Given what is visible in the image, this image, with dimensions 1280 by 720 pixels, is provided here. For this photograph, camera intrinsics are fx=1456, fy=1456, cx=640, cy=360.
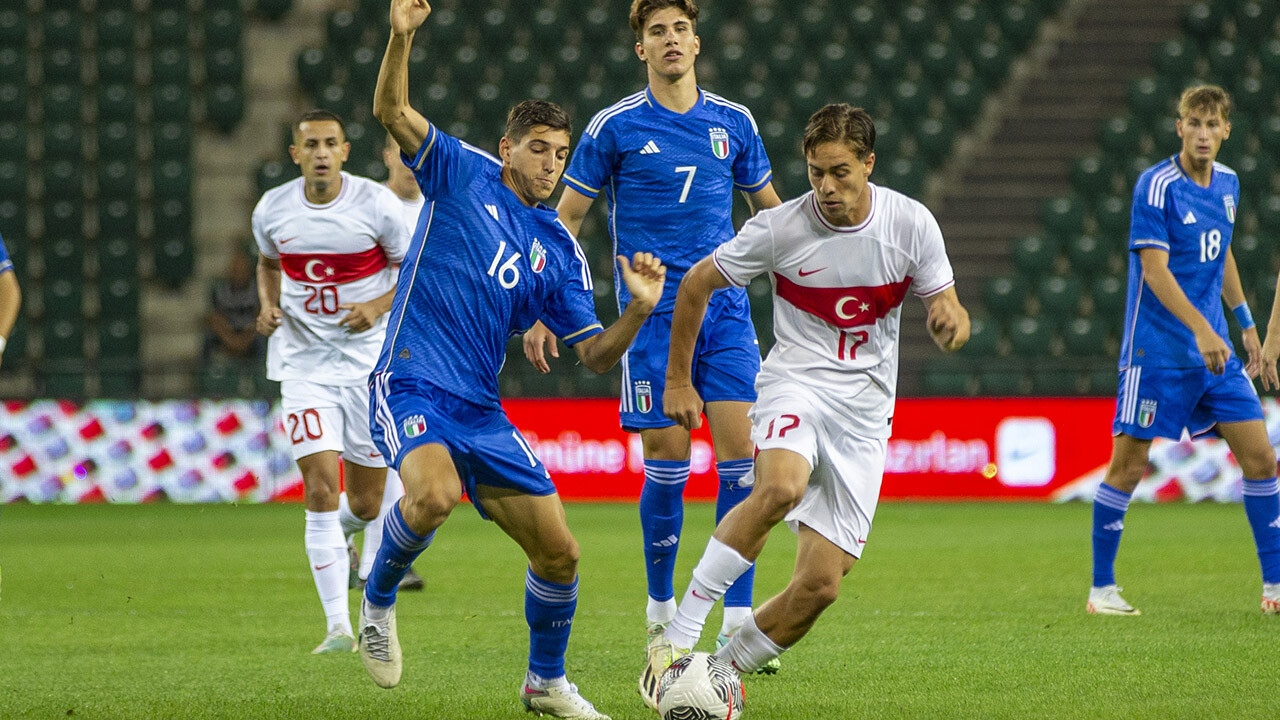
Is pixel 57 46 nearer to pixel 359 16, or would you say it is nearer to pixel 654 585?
pixel 359 16

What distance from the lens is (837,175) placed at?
4.56 metres

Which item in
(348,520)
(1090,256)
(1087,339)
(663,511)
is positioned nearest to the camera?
(663,511)

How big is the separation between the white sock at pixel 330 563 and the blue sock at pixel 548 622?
167cm

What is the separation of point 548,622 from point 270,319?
288 centimetres

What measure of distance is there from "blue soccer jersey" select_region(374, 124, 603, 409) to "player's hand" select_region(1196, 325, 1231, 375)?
3.15 meters

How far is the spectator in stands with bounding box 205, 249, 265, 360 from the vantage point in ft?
49.9

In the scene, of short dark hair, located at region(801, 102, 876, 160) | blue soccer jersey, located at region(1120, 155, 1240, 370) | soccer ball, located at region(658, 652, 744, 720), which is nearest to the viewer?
soccer ball, located at region(658, 652, 744, 720)

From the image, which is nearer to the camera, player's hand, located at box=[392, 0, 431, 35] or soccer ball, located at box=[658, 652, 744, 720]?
soccer ball, located at box=[658, 652, 744, 720]

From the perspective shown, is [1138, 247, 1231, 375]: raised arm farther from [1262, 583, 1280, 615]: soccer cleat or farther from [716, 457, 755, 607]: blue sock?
[716, 457, 755, 607]: blue sock

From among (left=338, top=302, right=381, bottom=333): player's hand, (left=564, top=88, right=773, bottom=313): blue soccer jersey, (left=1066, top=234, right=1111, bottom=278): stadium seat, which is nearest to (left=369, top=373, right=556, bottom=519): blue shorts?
(left=564, top=88, right=773, bottom=313): blue soccer jersey

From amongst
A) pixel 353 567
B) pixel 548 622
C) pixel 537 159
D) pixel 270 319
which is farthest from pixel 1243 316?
pixel 353 567

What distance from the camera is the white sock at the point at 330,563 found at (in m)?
6.21

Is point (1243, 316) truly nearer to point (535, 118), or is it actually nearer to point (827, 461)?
point (827, 461)

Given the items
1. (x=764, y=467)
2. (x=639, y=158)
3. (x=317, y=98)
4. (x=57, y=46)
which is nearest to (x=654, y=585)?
(x=764, y=467)
